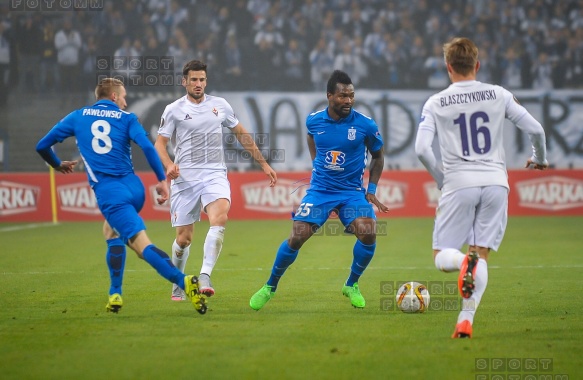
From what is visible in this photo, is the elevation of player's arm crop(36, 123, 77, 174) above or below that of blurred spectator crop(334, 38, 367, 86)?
below

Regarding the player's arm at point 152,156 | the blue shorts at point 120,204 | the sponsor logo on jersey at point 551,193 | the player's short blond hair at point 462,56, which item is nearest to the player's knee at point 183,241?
the blue shorts at point 120,204

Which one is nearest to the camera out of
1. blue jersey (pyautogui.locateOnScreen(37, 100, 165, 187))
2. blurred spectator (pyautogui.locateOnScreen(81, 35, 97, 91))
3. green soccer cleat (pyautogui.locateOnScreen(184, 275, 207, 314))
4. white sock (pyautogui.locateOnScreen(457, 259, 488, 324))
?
white sock (pyautogui.locateOnScreen(457, 259, 488, 324))

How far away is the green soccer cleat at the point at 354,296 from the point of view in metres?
8.87

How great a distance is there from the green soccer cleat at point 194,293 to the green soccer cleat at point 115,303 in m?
0.81

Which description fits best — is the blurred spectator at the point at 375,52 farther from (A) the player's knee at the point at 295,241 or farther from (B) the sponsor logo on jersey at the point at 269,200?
(A) the player's knee at the point at 295,241

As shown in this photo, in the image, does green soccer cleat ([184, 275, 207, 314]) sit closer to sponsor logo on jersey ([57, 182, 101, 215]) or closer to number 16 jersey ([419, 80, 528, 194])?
number 16 jersey ([419, 80, 528, 194])

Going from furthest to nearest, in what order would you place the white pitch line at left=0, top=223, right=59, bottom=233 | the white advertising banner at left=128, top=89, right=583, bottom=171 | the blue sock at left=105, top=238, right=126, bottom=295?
the white advertising banner at left=128, top=89, right=583, bottom=171 < the white pitch line at left=0, top=223, right=59, bottom=233 < the blue sock at left=105, top=238, right=126, bottom=295

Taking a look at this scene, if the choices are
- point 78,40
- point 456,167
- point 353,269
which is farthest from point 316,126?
point 78,40

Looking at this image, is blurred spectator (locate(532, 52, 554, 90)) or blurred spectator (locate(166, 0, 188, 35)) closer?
blurred spectator (locate(532, 52, 554, 90))

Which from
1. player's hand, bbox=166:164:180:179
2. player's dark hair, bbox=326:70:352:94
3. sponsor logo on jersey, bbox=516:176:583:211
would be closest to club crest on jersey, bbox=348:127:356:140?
player's dark hair, bbox=326:70:352:94

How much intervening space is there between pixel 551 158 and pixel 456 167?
1782 cm

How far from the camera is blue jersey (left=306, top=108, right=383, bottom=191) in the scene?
898 cm

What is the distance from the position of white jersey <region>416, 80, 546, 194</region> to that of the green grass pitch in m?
1.25

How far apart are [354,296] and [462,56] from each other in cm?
306
